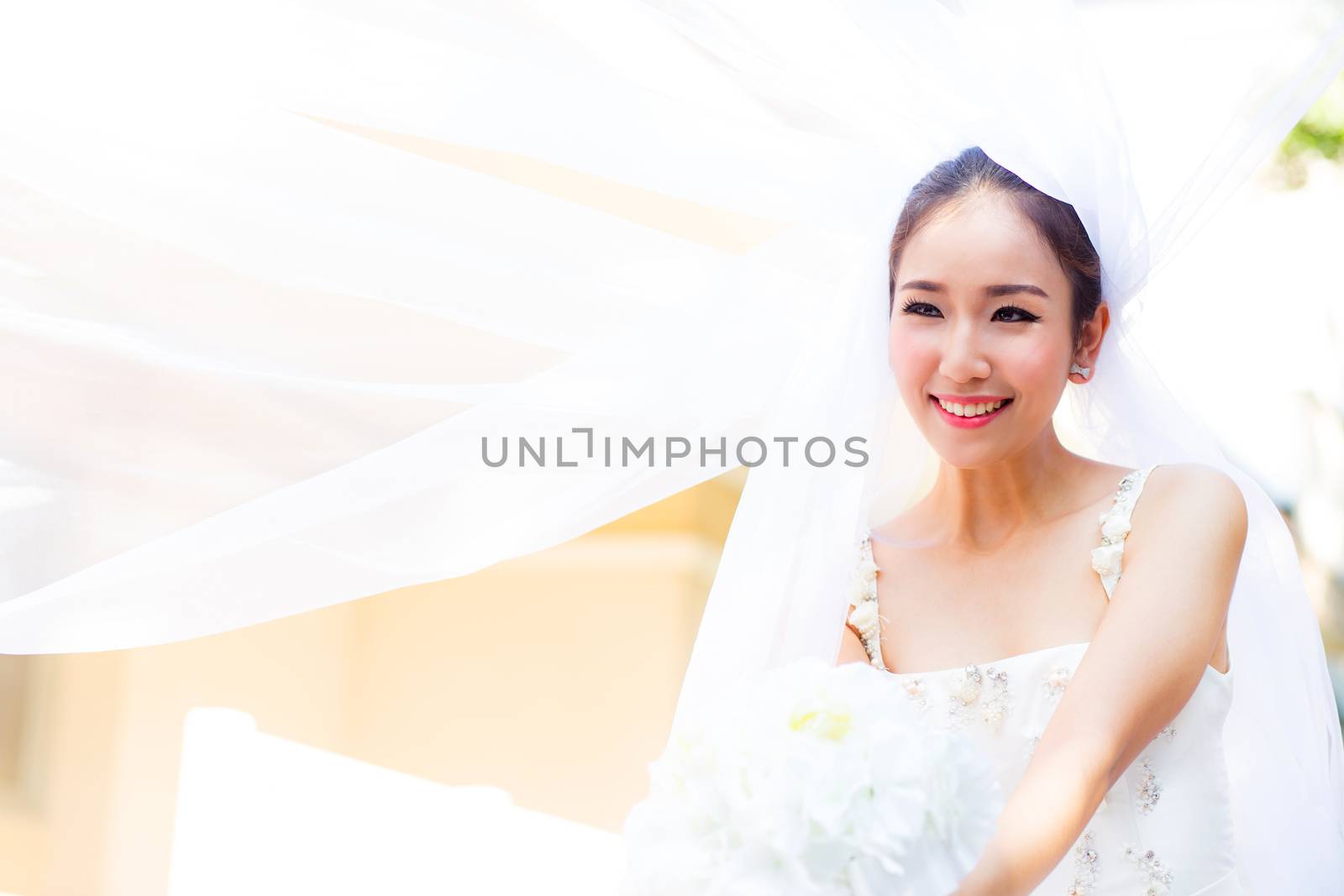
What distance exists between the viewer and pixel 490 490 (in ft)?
6.11

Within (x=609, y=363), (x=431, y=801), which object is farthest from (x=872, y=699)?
(x=431, y=801)

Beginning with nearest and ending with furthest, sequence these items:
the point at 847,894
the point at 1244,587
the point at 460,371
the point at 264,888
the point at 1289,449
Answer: the point at 847,894 < the point at 460,371 < the point at 1244,587 < the point at 264,888 < the point at 1289,449

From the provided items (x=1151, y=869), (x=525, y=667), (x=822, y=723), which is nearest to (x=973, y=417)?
(x=1151, y=869)

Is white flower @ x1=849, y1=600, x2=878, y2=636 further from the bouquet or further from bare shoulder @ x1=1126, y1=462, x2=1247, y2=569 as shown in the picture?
the bouquet

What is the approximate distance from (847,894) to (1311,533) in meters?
5.96

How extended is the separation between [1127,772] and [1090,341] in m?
0.61

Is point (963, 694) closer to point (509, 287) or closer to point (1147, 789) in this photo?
point (1147, 789)

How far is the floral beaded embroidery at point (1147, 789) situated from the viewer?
182cm

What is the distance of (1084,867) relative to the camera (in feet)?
5.92

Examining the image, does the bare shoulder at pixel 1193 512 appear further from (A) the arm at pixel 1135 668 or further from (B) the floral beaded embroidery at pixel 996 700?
(B) the floral beaded embroidery at pixel 996 700

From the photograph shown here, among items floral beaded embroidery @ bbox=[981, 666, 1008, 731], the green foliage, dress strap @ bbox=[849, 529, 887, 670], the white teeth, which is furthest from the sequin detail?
the green foliage

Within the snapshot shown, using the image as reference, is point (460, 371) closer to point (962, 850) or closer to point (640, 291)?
point (640, 291)

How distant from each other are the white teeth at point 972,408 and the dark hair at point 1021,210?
168mm

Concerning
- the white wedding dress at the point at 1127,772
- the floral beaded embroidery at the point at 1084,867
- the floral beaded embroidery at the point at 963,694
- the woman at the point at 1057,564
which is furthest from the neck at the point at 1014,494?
the floral beaded embroidery at the point at 1084,867
